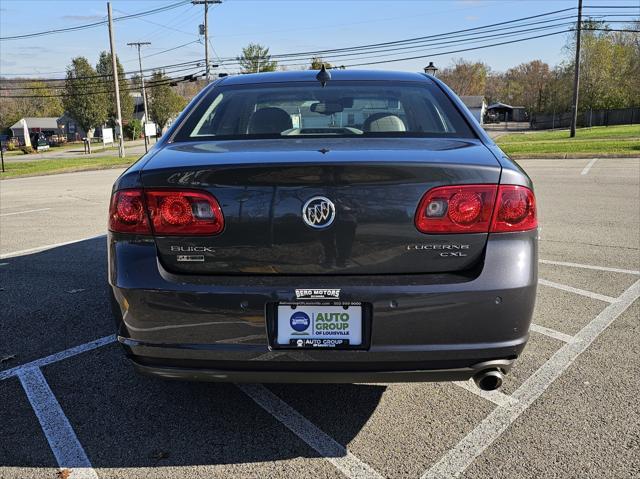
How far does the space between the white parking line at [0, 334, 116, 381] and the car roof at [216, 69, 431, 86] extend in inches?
70.8

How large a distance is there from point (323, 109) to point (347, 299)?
1566 millimetres

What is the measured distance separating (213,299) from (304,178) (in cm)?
57

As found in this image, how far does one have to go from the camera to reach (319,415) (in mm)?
2674

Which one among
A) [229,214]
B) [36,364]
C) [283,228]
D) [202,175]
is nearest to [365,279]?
[283,228]

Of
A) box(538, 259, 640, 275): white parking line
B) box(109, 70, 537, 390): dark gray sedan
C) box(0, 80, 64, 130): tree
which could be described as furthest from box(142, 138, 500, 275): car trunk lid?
box(0, 80, 64, 130): tree

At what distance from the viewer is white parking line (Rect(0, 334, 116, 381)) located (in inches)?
124

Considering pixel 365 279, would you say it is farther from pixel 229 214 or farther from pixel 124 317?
pixel 124 317

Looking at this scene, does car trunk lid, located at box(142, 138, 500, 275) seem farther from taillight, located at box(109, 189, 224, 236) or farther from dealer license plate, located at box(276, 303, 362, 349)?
dealer license plate, located at box(276, 303, 362, 349)

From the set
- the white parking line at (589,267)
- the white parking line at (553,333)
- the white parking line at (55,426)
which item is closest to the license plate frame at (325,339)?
the white parking line at (55,426)

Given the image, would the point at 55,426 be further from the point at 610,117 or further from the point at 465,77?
the point at 465,77

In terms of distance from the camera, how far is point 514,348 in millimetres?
2203

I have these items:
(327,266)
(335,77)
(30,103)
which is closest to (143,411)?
(327,266)

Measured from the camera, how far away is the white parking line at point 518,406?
2.27 m

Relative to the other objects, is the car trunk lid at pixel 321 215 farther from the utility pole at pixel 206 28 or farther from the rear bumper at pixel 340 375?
the utility pole at pixel 206 28
